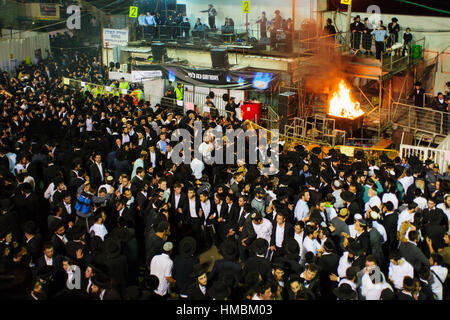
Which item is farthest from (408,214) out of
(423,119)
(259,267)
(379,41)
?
(379,41)

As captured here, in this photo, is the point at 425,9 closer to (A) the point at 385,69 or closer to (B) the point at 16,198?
(A) the point at 385,69

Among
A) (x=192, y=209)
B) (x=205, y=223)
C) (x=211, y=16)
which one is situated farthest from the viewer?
(x=211, y=16)

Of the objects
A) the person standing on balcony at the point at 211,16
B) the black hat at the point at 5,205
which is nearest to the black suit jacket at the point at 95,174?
the black hat at the point at 5,205

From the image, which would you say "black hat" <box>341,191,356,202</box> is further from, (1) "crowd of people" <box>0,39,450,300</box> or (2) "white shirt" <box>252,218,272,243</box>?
(2) "white shirt" <box>252,218,272,243</box>

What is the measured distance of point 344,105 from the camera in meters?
17.0

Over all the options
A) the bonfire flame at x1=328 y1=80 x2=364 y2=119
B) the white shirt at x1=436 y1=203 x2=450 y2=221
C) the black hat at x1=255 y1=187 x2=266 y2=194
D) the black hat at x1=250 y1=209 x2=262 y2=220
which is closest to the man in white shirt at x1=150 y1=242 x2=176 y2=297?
the black hat at x1=250 y1=209 x2=262 y2=220

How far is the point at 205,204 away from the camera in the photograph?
364 inches

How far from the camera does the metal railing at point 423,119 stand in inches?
640

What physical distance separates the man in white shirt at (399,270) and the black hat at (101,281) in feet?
12.8

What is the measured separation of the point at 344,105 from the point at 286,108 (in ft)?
6.82

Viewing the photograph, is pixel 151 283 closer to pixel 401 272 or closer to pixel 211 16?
pixel 401 272

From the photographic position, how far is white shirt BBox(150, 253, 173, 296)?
23.1ft

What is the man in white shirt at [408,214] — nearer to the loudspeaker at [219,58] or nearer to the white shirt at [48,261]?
the white shirt at [48,261]
